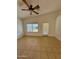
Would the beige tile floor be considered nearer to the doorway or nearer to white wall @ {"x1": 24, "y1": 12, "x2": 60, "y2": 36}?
white wall @ {"x1": 24, "y1": 12, "x2": 60, "y2": 36}

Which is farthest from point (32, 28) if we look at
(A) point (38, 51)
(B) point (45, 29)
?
(A) point (38, 51)

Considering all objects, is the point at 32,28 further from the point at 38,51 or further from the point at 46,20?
the point at 38,51

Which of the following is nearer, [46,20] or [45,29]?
[46,20]

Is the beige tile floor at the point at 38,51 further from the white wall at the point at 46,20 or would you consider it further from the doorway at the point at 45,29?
the doorway at the point at 45,29

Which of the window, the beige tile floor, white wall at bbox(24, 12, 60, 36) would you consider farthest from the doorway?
the beige tile floor

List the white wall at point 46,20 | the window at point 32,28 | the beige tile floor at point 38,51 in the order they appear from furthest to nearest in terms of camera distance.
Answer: the window at point 32,28 → the white wall at point 46,20 → the beige tile floor at point 38,51

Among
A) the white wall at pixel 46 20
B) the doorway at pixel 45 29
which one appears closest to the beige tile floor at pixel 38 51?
the white wall at pixel 46 20
